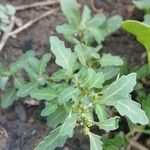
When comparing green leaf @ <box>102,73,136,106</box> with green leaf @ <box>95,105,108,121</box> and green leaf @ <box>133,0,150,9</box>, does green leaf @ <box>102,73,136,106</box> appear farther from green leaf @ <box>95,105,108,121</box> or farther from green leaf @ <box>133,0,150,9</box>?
green leaf @ <box>133,0,150,9</box>

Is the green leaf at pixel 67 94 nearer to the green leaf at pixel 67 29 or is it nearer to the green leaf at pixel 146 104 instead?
the green leaf at pixel 146 104

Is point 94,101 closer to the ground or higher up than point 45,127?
higher up

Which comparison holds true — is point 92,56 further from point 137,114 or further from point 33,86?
point 137,114

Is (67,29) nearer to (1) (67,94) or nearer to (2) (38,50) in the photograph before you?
(2) (38,50)

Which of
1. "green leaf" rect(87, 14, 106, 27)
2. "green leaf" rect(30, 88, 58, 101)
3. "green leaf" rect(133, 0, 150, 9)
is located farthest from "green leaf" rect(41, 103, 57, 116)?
"green leaf" rect(133, 0, 150, 9)

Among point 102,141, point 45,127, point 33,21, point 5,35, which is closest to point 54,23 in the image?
point 33,21

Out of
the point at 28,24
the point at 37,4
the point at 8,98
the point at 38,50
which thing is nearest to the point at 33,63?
the point at 8,98

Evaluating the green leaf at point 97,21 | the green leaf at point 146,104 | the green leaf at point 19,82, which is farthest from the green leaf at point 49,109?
the green leaf at point 97,21
